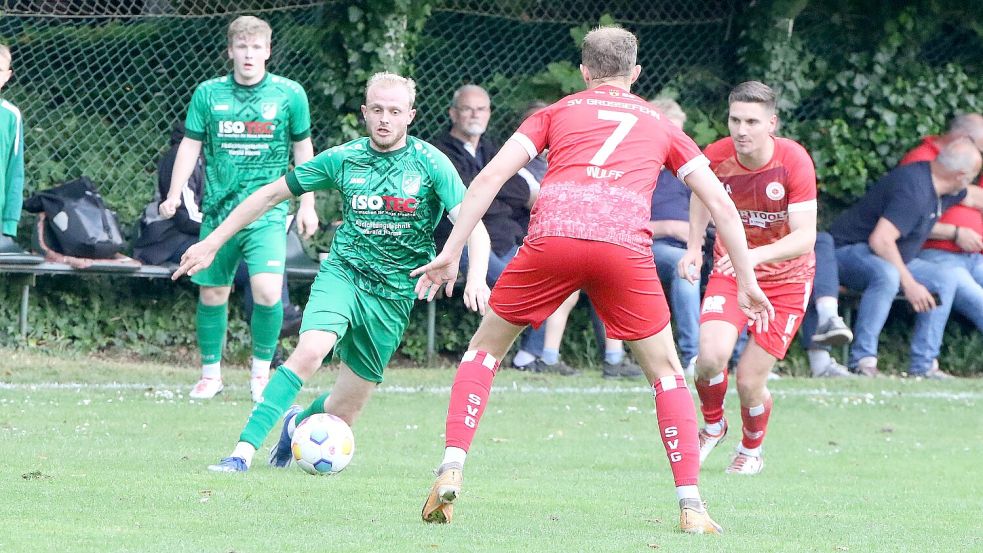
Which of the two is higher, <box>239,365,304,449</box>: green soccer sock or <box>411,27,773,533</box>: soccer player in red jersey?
<box>411,27,773,533</box>: soccer player in red jersey

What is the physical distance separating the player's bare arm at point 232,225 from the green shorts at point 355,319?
465 mm

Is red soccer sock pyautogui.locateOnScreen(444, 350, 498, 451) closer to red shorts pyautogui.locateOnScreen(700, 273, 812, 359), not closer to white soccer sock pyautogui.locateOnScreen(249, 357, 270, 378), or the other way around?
red shorts pyautogui.locateOnScreen(700, 273, 812, 359)

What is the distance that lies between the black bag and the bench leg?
2.78m

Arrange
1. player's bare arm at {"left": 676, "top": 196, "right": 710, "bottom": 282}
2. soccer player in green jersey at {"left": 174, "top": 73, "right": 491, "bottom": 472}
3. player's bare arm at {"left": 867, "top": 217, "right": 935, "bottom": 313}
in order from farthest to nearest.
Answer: player's bare arm at {"left": 867, "top": 217, "right": 935, "bottom": 313} < player's bare arm at {"left": 676, "top": 196, "right": 710, "bottom": 282} < soccer player in green jersey at {"left": 174, "top": 73, "right": 491, "bottom": 472}

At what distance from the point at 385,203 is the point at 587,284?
1559 millimetres

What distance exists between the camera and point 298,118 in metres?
9.52

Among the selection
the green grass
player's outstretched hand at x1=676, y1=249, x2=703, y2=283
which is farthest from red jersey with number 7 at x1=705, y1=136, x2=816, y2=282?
the green grass

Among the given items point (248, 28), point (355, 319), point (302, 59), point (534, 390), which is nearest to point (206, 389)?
point (248, 28)

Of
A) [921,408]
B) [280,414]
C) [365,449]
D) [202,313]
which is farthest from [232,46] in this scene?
[921,408]

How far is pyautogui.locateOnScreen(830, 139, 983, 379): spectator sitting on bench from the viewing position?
1341 centimetres

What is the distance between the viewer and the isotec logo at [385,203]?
677 centimetres

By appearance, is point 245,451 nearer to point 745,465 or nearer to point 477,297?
point 477,297

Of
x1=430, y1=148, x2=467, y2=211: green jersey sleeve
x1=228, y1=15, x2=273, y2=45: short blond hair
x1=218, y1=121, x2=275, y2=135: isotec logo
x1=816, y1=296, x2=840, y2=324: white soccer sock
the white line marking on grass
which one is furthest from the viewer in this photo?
x1=816, y1=296, x2=840, y2=324: white soccer sock

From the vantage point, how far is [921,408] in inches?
449
